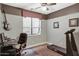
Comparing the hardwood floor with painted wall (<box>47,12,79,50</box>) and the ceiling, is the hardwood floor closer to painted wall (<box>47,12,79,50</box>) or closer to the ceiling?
painted wall (<box>47,12,79,50</box>)

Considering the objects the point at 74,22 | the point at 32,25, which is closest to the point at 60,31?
the point at 74,22

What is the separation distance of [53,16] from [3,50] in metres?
1.05

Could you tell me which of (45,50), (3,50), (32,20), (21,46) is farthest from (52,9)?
(3,50)

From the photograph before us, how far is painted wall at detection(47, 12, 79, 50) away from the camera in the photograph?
5.67 feet

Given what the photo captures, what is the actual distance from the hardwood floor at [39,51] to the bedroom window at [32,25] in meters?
0.28

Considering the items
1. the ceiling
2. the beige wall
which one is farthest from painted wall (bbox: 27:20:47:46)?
the ceiling

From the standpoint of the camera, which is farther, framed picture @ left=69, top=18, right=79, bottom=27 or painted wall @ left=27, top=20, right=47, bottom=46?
painted wall @ left=27, top=20, right=47, bottom=46

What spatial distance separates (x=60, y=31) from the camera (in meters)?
1.79

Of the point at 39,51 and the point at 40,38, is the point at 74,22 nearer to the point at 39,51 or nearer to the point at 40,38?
the point at 40,38

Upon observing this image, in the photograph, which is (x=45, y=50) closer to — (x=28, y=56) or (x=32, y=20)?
(x=28, y=56)

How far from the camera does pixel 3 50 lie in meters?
1.70

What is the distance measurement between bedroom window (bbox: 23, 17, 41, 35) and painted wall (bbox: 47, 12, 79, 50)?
0.18m

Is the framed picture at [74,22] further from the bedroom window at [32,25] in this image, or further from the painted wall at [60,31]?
the bedroom window at [32,25]

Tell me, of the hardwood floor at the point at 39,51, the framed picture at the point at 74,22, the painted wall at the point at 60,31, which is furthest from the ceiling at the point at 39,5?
the hardwood floor at the point at 39,51
